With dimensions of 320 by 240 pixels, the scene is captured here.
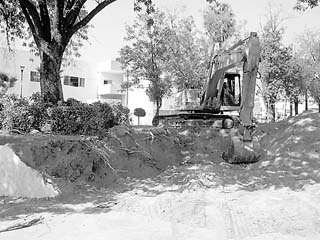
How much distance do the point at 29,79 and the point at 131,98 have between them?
38.2 ft

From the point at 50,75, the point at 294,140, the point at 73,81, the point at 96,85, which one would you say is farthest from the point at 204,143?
the point at 96,85

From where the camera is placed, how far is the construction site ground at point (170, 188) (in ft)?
18.5

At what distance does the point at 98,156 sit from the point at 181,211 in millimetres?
3278

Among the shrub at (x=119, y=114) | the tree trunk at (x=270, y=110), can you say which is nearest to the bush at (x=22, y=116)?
the shrub at (x=119, y=114)

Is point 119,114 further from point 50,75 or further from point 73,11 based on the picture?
point 73,11

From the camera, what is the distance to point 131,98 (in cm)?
4331

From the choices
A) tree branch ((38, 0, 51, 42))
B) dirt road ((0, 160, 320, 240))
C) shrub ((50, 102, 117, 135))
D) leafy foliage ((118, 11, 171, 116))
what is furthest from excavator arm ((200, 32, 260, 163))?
leafy foliage ((118, 11, 171, 116))

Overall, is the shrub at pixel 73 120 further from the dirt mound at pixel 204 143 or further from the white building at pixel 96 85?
the white building at pixel 96 85

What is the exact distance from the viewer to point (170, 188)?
7.99 metres

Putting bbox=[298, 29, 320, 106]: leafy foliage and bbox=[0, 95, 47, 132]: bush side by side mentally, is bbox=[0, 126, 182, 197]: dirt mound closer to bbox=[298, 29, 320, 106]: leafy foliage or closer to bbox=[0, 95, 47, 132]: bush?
bbox=[0, 95, 47, 132]: bush

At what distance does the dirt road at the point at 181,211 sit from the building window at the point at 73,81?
109ft

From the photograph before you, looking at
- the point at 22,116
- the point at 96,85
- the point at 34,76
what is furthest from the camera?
the point at 96,85

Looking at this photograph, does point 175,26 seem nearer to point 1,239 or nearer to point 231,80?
point 231,80

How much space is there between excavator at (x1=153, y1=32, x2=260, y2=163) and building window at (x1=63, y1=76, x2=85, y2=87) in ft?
86.1
